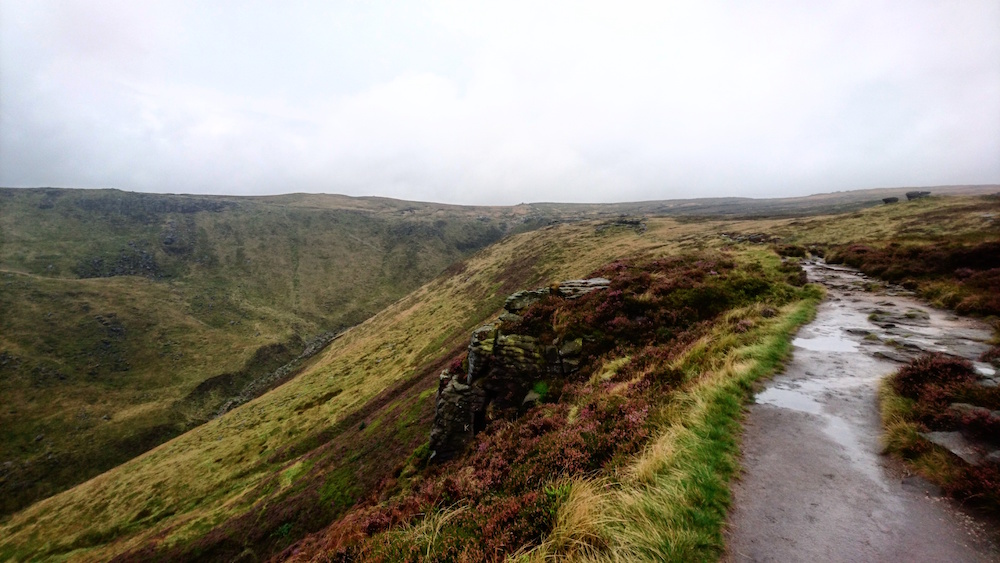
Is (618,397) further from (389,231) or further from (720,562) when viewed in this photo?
(389,231)

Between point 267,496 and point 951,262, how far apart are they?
48.8 m

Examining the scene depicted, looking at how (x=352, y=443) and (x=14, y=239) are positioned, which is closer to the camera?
(x=352, y=443)

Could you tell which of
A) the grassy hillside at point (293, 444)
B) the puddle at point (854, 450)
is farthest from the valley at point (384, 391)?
the puddle at point (854, 450)

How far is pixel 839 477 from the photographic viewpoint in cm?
622

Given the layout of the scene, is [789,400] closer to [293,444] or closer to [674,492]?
[674,492]

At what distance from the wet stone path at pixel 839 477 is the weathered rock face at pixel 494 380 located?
7862 millimetres

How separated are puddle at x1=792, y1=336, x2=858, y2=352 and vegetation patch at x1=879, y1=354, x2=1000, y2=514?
301 centimetres

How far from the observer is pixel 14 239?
141000 mm

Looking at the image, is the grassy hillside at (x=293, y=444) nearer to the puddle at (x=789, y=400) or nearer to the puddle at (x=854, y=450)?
the puddle at (x=789, y=400)

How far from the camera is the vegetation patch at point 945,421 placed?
5.14 metres

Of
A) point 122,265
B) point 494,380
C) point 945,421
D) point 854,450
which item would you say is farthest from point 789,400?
point 122,265

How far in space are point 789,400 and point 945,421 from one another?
2.60 metres

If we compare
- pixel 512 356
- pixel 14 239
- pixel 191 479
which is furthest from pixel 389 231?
pixel 512 356

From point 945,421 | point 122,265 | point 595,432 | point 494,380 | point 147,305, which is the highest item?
point 945,421
